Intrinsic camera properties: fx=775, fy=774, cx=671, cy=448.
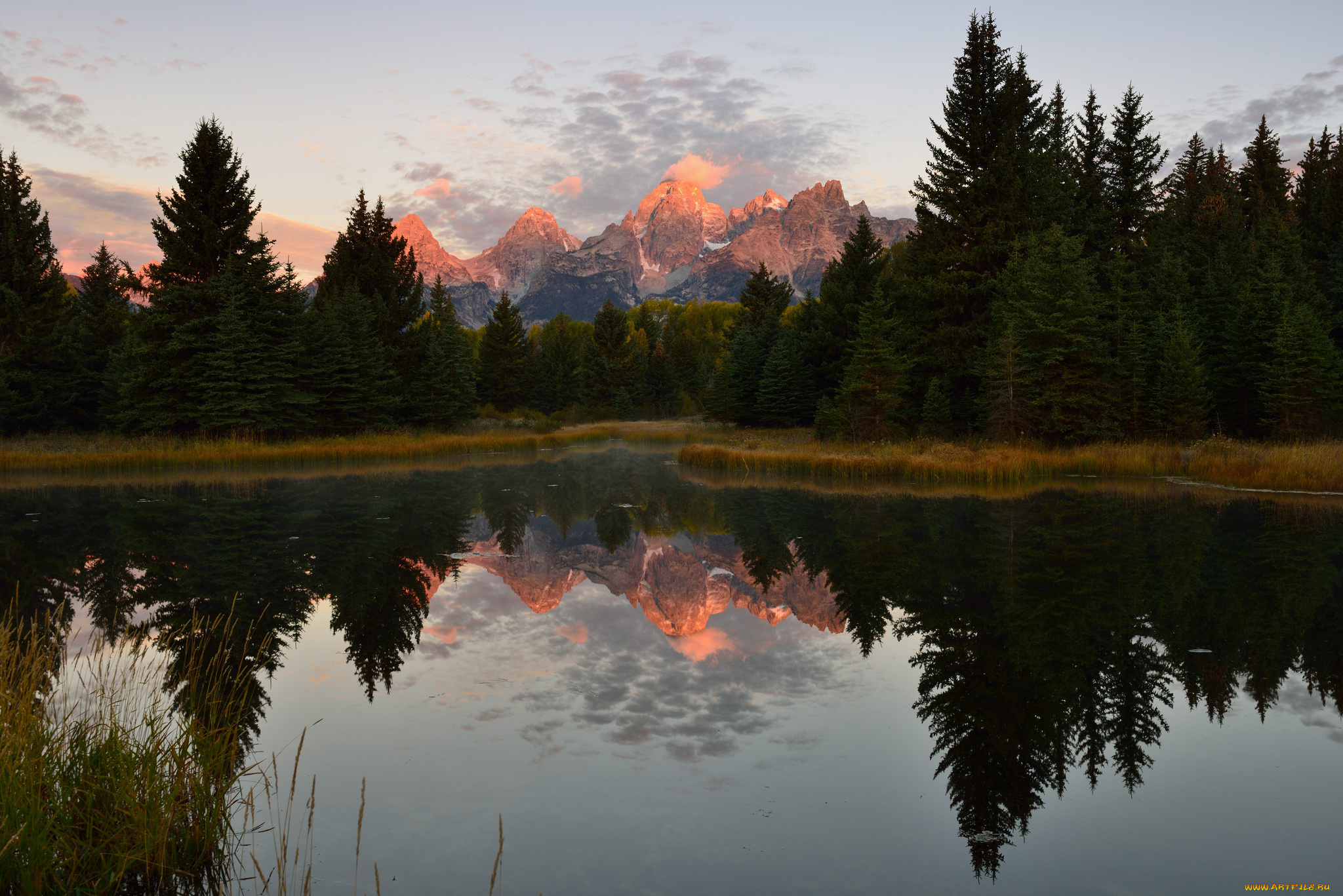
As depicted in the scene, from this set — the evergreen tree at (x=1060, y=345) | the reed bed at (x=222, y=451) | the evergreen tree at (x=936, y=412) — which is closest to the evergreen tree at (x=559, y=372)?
the reed bed at (x=222, y=451)

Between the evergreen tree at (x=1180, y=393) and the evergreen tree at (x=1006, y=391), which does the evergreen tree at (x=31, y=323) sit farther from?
the evergreen tree at (x=1180, y=393)

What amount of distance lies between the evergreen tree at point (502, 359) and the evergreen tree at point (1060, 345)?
A: 159ft

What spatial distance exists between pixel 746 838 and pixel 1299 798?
11.8ft

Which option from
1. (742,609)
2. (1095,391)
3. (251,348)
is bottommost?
(742,609)

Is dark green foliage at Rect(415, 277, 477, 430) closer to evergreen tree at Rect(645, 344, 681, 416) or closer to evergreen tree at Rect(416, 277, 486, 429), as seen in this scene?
evergreen tree at Rect(416, 277, 486, 429)

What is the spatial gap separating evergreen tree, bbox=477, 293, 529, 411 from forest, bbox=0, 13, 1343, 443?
71.1 ft

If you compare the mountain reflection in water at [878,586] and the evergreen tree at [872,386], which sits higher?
the evergreen tree at [872,386]

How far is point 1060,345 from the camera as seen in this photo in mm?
29484

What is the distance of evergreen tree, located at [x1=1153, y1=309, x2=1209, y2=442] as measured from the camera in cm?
2948

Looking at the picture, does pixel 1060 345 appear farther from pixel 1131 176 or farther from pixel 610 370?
pixel 610 370

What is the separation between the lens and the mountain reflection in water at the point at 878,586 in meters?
6.32

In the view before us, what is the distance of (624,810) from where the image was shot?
483cm

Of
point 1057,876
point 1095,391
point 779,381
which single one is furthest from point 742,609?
point 779,381

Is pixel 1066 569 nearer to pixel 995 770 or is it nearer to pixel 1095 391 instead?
pixel 995 770
